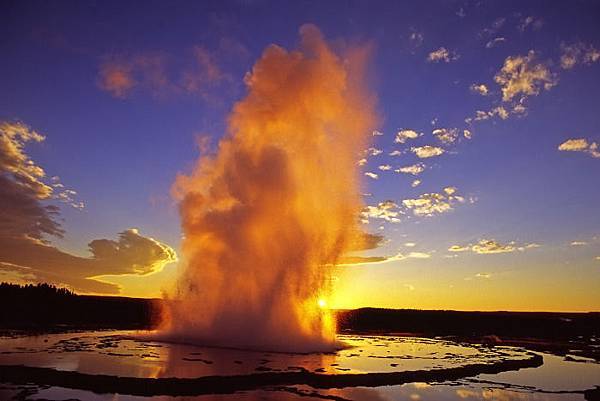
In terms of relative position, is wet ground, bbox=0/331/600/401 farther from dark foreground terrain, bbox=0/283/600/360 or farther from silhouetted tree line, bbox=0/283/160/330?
silhouetted tree line, bbox=0/283/160/330

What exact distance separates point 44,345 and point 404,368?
767 inches

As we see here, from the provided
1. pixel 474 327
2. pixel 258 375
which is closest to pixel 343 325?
pixel 474 327

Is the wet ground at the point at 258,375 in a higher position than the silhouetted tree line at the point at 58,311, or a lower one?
lower

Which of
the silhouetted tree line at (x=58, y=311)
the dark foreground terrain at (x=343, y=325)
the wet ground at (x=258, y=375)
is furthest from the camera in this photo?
the silhouetted tree line at (x=58, y=311)

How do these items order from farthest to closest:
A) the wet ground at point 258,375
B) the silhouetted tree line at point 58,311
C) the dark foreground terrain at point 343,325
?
the silhouetted tree line at point 58,311 → the dark foreground terrain at point 343,325 → the wet ground at point 258,375

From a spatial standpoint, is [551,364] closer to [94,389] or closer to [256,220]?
[256,220]

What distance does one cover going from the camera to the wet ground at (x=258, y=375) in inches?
615

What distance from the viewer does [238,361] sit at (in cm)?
2128

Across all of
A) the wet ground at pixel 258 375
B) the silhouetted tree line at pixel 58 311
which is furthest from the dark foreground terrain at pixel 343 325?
the wet ground at pixel 258 375

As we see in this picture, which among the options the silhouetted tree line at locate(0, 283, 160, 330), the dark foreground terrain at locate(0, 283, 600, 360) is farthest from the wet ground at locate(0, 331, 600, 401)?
the silhouetted tree line at locate(0, 283, 160, 330)

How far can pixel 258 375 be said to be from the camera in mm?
17609

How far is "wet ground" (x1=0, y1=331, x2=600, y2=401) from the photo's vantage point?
15609 mm

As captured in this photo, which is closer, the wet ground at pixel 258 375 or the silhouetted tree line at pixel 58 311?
the wet ground at pixel 258 375

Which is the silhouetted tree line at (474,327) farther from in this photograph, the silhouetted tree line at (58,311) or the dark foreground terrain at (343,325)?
the silhouetted tree line at (58,311)
